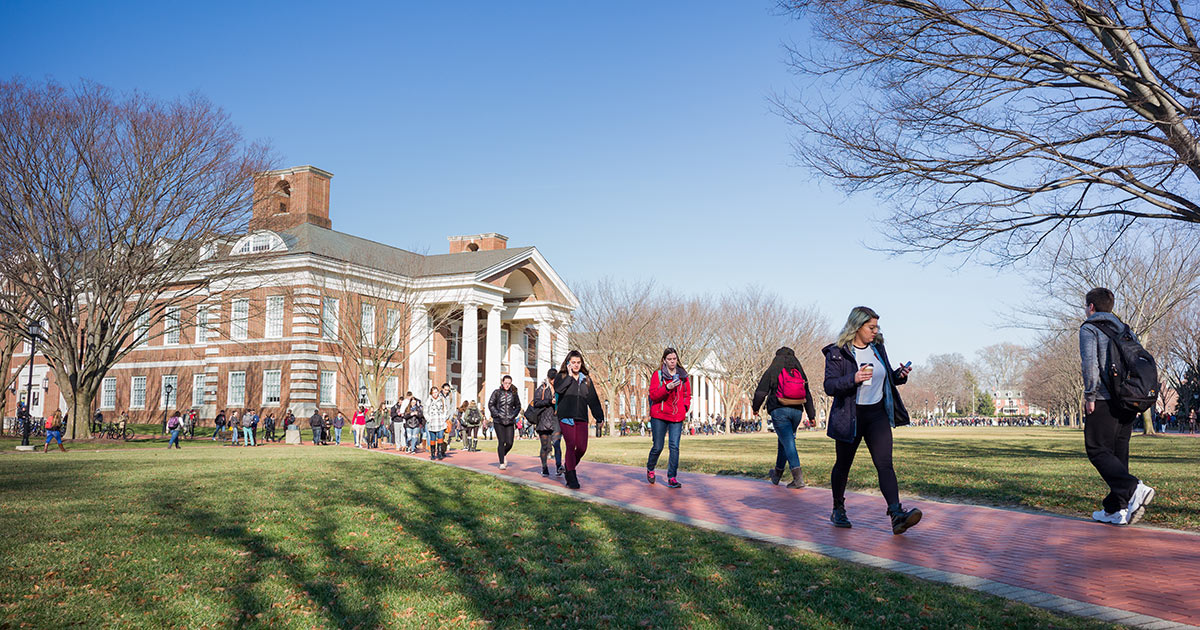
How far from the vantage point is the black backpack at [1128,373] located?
7.80 metres

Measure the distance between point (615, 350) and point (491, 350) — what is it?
7.91m

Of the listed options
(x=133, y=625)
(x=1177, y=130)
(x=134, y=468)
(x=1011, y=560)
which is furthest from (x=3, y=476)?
(x=1177, y=130)

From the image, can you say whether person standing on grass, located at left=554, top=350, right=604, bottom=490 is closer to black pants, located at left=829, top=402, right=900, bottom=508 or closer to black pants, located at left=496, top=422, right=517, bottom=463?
black pants, located at left=496, top=422, right=517, bottom=463

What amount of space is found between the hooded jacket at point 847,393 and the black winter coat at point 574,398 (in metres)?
4.56

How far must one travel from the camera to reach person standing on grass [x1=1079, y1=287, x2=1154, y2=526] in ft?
26.4

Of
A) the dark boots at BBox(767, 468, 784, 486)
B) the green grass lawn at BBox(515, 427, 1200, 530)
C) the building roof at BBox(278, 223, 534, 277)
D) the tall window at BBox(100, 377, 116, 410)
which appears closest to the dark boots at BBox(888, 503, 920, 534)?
the green grass lawn at BBox(515, 427, 1200, 530)

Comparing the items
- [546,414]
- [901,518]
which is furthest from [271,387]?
[901,518]

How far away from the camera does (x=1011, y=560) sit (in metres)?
6.56

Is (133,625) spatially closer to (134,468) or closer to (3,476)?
(3,476)

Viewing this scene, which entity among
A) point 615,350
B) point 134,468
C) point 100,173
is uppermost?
point 100,173

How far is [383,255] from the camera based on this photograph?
2024 inches

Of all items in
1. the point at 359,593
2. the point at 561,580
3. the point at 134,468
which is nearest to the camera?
the point at 359,593

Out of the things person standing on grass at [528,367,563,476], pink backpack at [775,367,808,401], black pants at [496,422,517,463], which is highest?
pink backpack at [775,367,808,401]

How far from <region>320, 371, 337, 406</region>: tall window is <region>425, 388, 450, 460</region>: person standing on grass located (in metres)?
25.6
